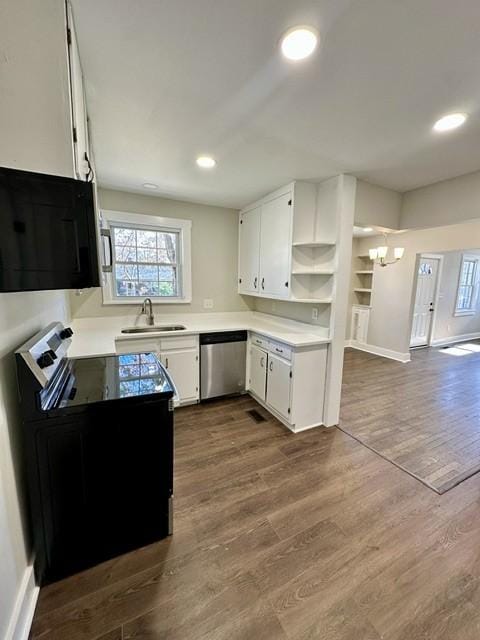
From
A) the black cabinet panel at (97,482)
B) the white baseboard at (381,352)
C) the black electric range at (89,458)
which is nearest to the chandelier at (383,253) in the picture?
the white baseboard at (381,352)

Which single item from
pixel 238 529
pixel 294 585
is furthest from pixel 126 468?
pixel 294 585

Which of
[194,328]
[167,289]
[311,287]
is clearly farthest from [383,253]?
[167,289]

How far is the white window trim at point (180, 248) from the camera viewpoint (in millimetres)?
3205

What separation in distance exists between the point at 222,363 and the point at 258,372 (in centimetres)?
46

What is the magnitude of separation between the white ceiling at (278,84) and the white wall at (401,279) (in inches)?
111

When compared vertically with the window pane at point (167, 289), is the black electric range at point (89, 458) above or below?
below

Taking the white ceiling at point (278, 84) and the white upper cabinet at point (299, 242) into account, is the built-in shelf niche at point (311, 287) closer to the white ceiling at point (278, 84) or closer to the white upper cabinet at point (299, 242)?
the white upper cabinet at point (299, 242)

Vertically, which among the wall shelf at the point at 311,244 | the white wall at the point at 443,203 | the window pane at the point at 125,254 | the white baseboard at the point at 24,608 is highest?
the white wall at the point at 443,203

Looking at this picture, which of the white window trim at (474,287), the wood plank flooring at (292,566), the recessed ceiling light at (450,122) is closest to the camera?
the wood plank flooring at (292,566)

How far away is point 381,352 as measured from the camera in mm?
5695

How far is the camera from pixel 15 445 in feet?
4.27

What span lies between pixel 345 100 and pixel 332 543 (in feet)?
8.44

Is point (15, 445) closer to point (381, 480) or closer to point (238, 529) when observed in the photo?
point (238, 529)

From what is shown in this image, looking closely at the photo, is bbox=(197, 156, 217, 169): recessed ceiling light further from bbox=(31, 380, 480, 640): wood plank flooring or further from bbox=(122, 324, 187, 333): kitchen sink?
bbox=(31, 380, 480, 640): wood plank flooring
